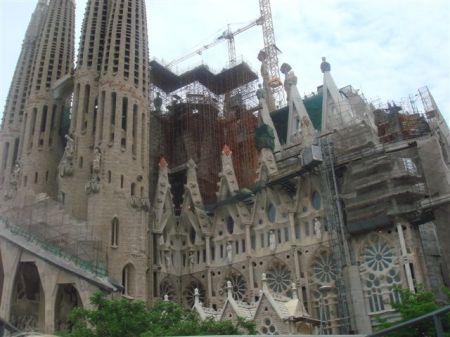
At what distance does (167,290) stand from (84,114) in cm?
1316

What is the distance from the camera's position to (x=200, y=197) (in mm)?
40250

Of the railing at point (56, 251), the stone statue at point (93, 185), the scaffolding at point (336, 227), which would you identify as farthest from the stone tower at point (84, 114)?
the scaffolding at point (336, 227)

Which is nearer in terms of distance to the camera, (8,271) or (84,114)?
(8,271)

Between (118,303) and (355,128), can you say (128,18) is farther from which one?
(118,303)

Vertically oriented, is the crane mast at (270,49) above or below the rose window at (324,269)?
above

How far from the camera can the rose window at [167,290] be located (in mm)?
36812

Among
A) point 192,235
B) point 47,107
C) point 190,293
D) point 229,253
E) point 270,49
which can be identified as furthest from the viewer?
point 270,49

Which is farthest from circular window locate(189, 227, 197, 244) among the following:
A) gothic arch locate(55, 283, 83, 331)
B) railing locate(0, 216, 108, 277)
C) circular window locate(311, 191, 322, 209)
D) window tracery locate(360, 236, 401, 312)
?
window tracery locate(360, 236, 401, 312)

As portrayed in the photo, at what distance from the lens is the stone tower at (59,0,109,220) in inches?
1398

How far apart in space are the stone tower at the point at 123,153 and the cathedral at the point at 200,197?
9cm

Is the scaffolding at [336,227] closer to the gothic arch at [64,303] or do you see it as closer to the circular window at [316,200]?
the circular window at [316,200]

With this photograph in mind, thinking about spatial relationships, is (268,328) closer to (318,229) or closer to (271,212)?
(318,229)

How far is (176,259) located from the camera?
38.6 meters

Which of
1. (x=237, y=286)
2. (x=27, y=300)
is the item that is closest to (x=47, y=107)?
(x=27, y=300)
